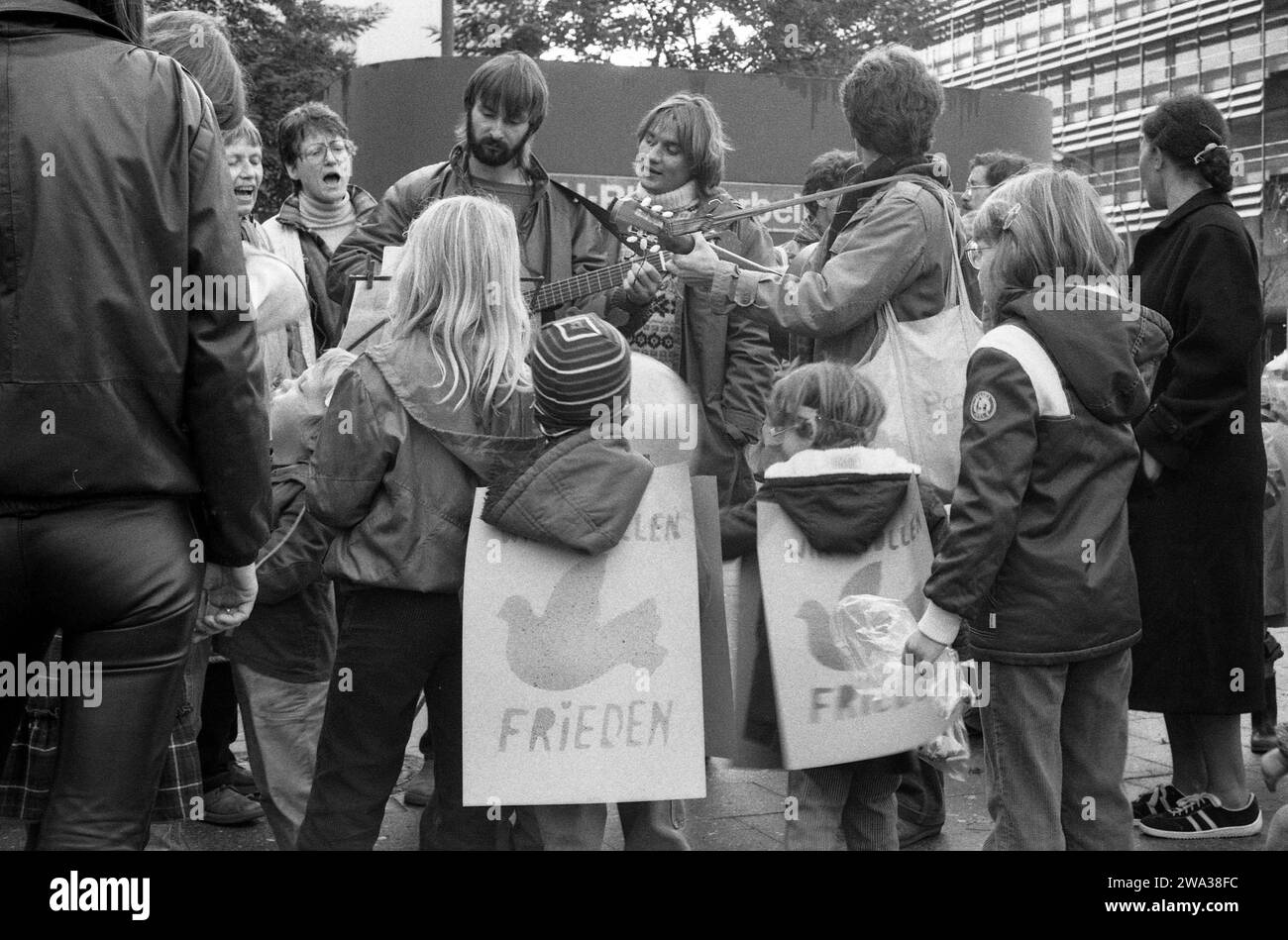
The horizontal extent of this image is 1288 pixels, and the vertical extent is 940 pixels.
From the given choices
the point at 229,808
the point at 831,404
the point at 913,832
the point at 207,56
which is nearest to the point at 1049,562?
the point at 831,404

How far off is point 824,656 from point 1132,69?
52.7 metres

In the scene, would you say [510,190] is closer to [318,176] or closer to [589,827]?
[318,176]

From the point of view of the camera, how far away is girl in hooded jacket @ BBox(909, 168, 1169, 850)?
11.5 feet

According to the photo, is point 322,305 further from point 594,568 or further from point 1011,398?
point 1011,398

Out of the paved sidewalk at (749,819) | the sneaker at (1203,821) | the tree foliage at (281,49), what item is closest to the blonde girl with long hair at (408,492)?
the paved sidewalk at (749,819)

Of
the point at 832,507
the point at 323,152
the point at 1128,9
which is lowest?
the point at 832,507

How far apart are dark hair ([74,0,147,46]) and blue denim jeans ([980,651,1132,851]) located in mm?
2347

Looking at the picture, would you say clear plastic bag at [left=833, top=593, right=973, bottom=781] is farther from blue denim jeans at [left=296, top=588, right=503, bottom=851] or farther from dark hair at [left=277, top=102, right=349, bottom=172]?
dark hair at [left=277, top=102, right=349, bottom=172]

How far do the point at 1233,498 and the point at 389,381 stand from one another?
2.73m

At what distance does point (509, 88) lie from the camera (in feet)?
15.7

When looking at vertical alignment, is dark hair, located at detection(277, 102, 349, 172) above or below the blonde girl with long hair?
above

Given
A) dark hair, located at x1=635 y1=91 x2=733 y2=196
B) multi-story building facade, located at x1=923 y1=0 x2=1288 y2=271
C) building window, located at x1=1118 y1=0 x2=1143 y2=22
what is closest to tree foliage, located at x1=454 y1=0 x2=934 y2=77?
multi-story building facade, located at x1=923 y1=0 x2=1288 y2=271

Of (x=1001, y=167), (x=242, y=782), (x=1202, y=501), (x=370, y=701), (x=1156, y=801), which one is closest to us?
(x=370, y=701)

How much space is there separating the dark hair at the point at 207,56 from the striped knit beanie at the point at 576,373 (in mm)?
1070
